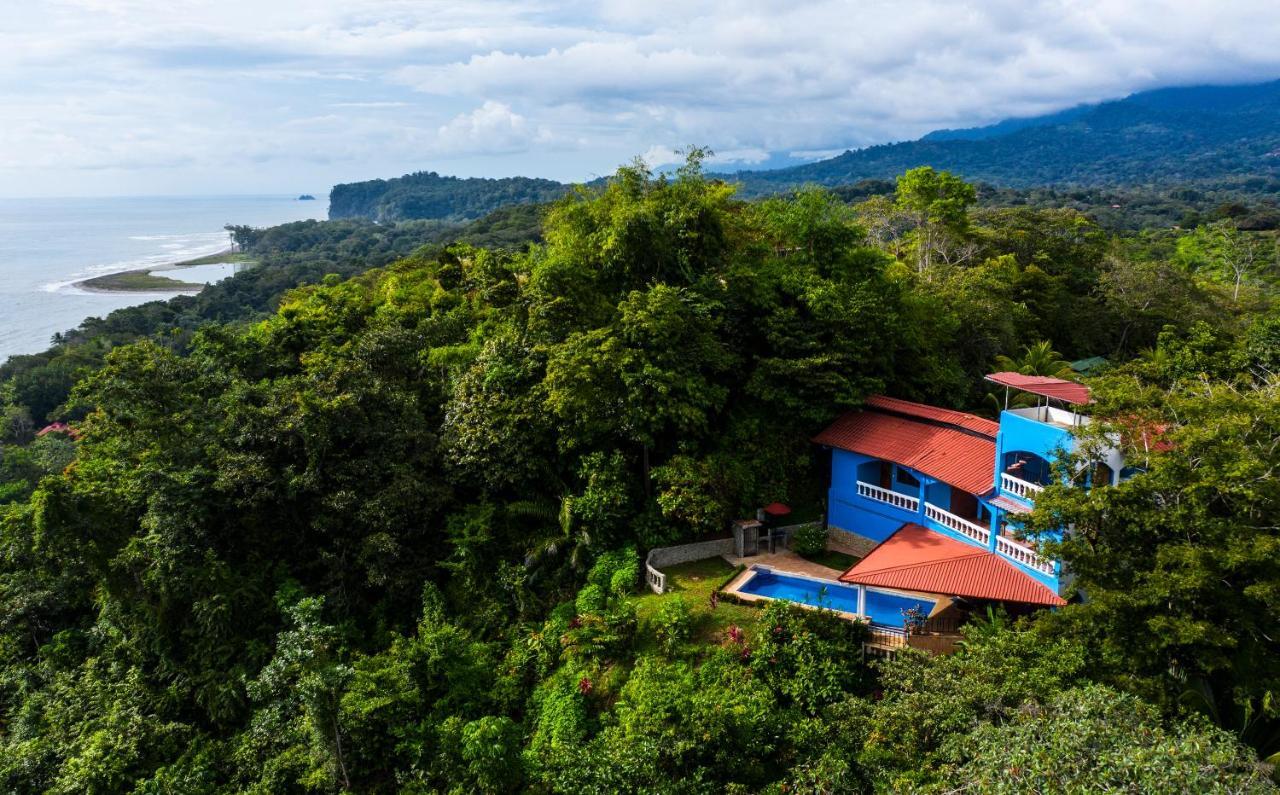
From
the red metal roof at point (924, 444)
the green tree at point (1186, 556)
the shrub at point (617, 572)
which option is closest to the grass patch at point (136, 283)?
the shrub at point (617, 572)

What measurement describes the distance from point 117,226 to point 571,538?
212 m

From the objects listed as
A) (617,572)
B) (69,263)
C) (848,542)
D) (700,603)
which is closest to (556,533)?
(617,572)

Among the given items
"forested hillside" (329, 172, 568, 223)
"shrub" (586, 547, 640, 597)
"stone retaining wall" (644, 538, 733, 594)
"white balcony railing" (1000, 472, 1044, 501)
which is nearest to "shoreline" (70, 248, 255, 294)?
"forested hillside" (329, 172, 568, 223)

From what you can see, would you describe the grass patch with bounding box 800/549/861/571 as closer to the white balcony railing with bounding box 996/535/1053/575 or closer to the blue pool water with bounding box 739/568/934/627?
the blue pool water with bounding box 739/568/934/627

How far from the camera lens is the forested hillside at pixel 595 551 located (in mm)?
10273

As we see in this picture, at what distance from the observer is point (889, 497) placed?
1689 cm

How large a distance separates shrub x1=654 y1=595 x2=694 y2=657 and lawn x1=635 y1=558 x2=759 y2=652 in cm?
17

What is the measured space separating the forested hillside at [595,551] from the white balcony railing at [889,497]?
5.86 feet

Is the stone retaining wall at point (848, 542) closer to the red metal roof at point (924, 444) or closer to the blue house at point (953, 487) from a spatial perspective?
the blue house at point (953, 487)

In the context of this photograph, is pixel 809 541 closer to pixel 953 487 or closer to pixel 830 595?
pixel 830 595

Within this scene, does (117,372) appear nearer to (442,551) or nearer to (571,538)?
(442,551)

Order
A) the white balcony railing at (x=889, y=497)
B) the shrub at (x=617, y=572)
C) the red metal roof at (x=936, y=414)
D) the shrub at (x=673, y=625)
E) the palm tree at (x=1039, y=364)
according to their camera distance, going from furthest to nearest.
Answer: the palm tree at (x=1039, y=364)
the white balcony railing at (x=889, y=497)
the red metal roof at (x=936, y=414)
the shrub at (x=617, y=572)
the shrub at (x=673, y=625)

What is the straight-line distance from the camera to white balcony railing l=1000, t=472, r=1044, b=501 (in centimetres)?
1391

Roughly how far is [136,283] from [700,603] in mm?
95613
